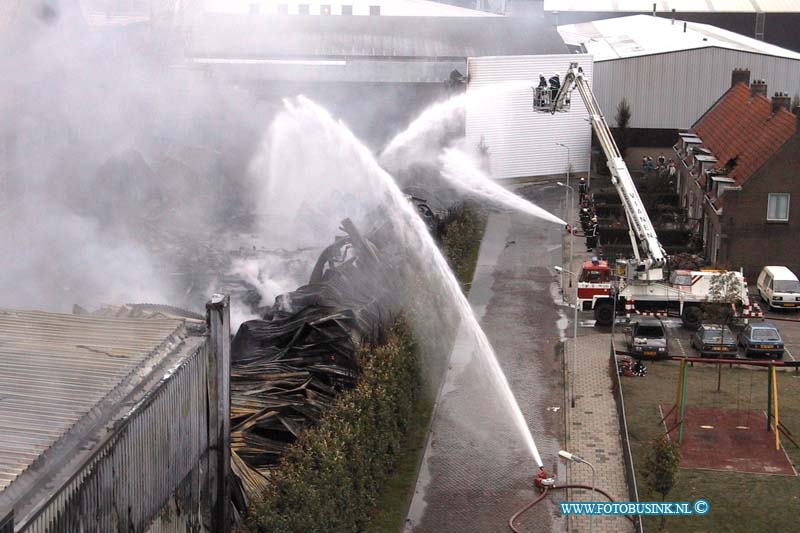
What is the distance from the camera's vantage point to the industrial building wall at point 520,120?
4178cm

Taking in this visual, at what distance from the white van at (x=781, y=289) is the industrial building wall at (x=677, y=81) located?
16.4 metres

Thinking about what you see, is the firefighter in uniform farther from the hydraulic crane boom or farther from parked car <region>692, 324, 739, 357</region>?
parked car <region>692, 324, 739, 357</region>

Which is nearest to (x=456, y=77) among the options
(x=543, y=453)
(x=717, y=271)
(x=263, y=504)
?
(x=717, y=271)

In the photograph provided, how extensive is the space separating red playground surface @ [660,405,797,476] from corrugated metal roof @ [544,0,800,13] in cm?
4695

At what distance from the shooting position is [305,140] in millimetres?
34250

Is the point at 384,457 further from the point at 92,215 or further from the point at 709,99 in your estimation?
the point at 709,99

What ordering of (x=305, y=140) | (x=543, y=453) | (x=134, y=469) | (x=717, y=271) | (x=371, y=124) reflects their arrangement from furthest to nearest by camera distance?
(x=371, y=124) → (x=305, y=140) → (x=717, y=271) → (x=543, y=453) → (x=134, y=469)

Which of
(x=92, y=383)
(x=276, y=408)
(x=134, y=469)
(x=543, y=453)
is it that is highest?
(x=92, y=383)

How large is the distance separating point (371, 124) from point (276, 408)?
25.6 m

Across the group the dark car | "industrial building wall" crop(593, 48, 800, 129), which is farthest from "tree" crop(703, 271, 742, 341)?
"industrial building wall" crop(593, 48, 800, 129)

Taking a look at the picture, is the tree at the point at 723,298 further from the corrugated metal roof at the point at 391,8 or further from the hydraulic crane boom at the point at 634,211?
the corrugated metal roof at the point at 391,8

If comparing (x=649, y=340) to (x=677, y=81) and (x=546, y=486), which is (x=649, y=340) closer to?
(x=546, y=486)

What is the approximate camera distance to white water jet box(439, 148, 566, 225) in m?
37.4

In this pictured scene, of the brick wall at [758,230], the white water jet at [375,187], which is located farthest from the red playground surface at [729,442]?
the brick wall at [758,230]
